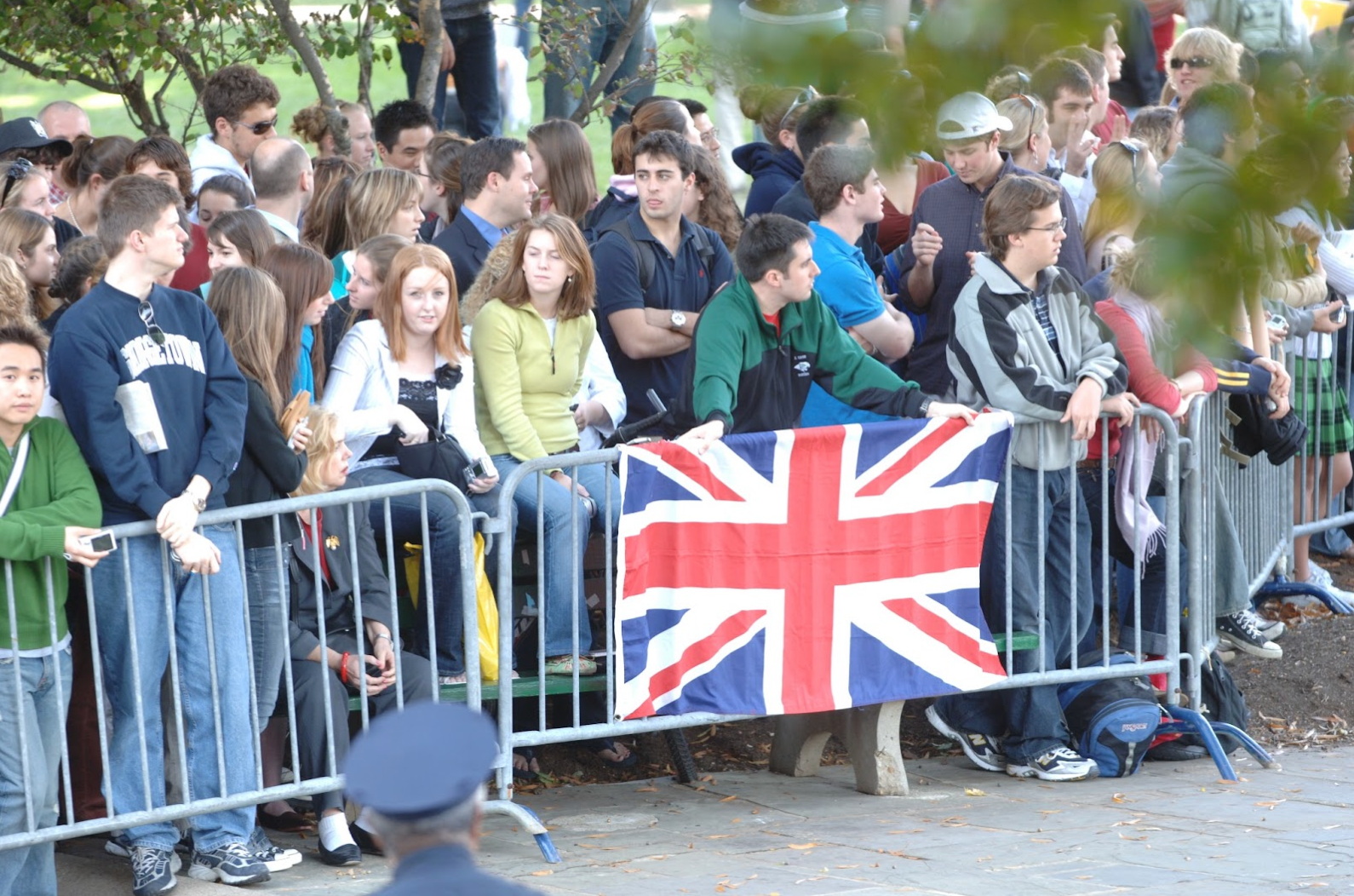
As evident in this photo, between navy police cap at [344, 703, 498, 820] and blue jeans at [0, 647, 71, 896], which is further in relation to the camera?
blue jeans at [0, 647, 71, 896]

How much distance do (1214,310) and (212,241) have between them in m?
5.33

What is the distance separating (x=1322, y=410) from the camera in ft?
32.4

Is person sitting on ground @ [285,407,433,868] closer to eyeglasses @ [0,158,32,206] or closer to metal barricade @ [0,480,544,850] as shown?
metal barricade @ [0,480,544,850]

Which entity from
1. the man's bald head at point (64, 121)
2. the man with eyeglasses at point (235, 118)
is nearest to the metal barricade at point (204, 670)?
the man with eyeglasses at point (235, 118)

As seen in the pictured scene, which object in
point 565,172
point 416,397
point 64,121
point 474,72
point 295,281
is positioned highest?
point 474,72

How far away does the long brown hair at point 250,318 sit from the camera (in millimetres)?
6117

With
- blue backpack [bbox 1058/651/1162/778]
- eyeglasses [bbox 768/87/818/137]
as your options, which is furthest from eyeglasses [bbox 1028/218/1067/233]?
eyeglasses [bbox 768/87/818/137]

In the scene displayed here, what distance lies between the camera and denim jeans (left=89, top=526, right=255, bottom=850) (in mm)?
5691

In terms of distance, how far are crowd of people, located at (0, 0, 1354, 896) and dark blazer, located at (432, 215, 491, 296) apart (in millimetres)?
27

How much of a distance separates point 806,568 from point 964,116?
459cm

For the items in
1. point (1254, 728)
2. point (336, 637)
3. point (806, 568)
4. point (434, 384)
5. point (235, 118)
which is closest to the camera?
point (336, 637)

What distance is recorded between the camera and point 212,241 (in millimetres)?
6754

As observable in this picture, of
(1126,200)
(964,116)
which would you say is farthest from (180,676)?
(1126,200)

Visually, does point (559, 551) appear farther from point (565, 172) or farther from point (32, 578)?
point (565, 172)
